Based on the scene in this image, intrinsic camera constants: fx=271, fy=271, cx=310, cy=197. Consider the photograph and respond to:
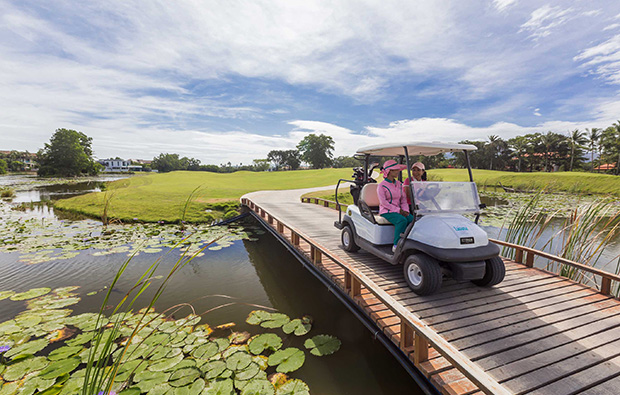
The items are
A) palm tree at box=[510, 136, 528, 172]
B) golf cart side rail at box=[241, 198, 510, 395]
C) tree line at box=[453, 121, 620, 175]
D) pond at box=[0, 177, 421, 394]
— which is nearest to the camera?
golf cart side rail at box=[241, 198, 510, 395]

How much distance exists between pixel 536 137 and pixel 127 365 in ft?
238

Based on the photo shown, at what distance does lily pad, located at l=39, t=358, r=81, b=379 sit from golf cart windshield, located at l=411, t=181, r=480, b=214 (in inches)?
197

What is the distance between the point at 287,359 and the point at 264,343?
0.50 metres

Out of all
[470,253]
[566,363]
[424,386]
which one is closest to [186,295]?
[424,386]

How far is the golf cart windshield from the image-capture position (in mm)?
4164

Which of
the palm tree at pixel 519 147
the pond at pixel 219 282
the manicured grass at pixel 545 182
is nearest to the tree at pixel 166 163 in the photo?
the manicured grass at pixel 545 182

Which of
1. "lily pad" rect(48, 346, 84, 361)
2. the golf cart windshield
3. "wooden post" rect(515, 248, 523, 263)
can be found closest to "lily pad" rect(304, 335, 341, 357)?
the golf cart windshield

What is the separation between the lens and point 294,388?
3184 mm

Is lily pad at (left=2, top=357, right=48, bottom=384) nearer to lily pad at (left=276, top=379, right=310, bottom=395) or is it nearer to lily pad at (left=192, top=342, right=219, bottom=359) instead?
lily pad at (left=192, top=342, right=219, bottom=359)

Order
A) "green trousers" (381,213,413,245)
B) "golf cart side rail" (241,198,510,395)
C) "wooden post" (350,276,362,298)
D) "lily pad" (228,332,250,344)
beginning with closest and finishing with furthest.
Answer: "golf cart side rail" (241,198,510,395)
"lily pad" (228,332,250,344)
"wooden post" (350,276,362,298)
"green trousers" (381,213,413,245)

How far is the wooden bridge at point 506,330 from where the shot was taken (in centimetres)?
248

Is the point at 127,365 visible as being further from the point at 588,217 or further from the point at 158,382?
the point at 588,217

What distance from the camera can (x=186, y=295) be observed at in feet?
19.1

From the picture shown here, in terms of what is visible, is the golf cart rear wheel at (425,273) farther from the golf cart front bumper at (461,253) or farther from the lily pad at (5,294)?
the lily pad at (5,294)
